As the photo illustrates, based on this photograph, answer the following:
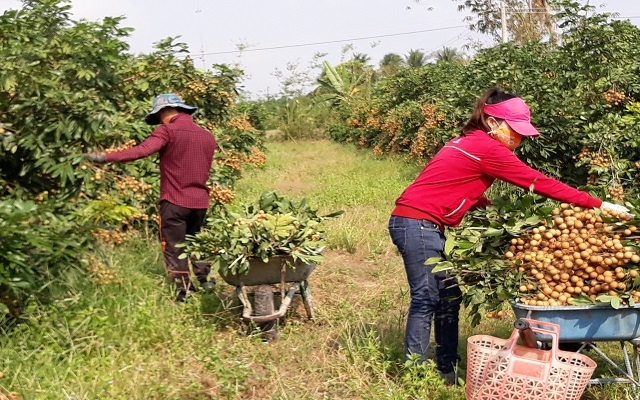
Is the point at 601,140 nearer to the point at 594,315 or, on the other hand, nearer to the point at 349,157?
the point at 594,315

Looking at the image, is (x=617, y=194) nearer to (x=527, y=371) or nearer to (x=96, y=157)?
(x=527, y=371)

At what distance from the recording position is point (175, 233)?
5.82 metres

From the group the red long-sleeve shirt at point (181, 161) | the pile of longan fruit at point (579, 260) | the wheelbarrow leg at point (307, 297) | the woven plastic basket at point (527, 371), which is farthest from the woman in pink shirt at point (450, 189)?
the red long-sleeve shirt at point (181, 161)

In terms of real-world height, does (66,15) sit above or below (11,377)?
above

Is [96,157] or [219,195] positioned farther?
[219,195]

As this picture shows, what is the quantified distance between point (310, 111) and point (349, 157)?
8577mm

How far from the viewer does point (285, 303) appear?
519cm

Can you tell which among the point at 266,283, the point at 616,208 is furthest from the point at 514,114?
the point at 266,283

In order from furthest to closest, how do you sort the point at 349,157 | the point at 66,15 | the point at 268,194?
the point at 349,157
the point at 66,15
the point at 268,194

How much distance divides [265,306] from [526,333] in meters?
2.28

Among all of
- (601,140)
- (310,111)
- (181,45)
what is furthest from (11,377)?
(310,111)

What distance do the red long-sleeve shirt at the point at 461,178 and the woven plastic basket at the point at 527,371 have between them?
0.88m

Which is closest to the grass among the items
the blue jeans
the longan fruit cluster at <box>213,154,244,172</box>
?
the blue jeans

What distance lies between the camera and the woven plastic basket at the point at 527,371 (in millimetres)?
3189
